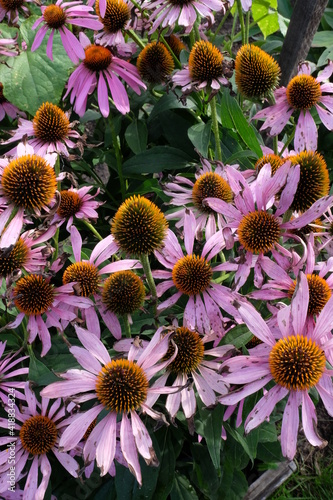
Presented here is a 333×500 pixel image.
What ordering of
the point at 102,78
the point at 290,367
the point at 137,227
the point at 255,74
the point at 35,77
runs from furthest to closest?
the point at 102,78
the point at 35,77
the point at 255,74
the point at 137,227
the point at 290,367

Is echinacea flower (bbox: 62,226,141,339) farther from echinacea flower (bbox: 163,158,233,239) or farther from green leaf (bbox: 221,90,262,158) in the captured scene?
green leaf (bbox: 221,90,262,158)

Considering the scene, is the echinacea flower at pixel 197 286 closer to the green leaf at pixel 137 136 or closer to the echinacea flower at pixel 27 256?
the echinacea flower at pixel 27 256

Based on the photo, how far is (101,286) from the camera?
3.61 feet

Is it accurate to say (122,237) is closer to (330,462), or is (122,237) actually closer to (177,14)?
(177,14)

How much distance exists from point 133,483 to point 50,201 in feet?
1.94

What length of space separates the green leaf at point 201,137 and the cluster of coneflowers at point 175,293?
49mm

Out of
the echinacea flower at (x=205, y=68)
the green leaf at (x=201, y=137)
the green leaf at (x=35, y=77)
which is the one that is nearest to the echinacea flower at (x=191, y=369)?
the green leaf at (x=201, y=137)

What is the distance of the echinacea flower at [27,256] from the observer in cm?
106

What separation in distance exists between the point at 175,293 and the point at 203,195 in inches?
9.1

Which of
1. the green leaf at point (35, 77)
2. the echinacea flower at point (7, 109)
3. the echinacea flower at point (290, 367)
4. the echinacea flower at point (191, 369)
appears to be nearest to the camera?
the echinacea flower at point (290, 367)

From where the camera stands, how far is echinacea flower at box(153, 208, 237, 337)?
3.32 feet

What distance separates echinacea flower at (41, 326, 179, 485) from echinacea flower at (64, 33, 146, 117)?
2.61 feet

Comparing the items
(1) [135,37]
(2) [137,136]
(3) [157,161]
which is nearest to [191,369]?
(3) [157,161]

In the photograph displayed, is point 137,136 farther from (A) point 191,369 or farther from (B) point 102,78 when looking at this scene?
(A) point 191,369
